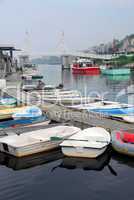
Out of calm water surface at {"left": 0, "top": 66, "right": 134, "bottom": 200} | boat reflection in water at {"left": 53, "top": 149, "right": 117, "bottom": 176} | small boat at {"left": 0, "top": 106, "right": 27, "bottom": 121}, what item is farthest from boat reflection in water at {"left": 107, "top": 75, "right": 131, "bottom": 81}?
calm water surface at {"left": 0, "top": 66, "right": 134, "bottom": 200}

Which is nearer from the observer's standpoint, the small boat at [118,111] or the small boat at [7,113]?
the small boat at [118,111]

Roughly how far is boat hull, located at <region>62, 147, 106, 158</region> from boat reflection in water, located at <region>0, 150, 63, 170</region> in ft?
2.51

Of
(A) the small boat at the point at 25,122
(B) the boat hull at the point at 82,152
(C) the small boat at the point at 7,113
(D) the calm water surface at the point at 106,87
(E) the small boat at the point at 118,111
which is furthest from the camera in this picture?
(D) the calm water surface at the point at 106,87

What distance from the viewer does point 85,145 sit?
→ 13484mm

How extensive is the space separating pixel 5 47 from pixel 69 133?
3813 cm

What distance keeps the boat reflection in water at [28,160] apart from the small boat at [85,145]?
2.58 ft

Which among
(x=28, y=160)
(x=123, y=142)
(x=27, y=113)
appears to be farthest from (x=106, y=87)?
(x=28, y=160)

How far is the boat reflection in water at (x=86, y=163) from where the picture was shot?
13.1m

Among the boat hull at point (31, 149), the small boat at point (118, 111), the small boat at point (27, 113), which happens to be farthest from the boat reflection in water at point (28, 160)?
the small boat at point (118, 111)

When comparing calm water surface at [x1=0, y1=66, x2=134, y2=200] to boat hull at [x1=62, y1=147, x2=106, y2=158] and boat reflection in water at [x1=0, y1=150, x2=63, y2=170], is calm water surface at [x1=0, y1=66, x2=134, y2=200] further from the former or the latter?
boat hull at [x1=62, y1=147, x2=106, y2=158]

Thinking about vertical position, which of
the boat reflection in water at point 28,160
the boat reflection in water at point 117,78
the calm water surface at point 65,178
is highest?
the boat reflection in water at point 117,78

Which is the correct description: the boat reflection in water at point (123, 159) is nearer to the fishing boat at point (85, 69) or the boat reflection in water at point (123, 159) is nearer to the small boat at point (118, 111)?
the small boat at point (118, 111)

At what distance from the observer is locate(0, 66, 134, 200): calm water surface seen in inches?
427

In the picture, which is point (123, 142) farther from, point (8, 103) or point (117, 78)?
point (117, 78)
